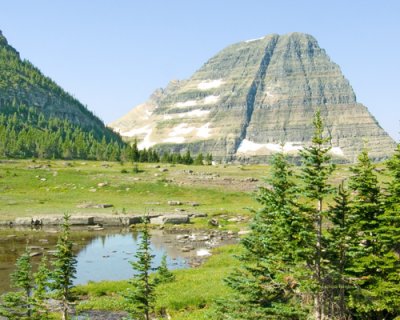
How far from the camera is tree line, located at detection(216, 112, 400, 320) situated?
18.5 metres

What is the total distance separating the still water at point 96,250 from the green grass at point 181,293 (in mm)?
4147

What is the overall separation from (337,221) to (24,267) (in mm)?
16684

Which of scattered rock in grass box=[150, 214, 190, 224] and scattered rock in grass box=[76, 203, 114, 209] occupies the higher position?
scattered rock in grass box=[76, 203, 114, 209]

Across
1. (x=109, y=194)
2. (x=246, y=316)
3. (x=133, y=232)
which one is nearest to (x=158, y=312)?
(x=246, y=316)

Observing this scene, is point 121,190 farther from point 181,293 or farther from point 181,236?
point 181,293

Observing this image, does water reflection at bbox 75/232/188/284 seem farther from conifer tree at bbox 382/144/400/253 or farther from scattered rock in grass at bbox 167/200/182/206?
scattered rock in grass at bbox 167/200/182/206

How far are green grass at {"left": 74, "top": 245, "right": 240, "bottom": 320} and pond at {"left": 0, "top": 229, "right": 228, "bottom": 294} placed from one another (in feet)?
13.1

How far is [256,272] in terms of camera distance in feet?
69.6

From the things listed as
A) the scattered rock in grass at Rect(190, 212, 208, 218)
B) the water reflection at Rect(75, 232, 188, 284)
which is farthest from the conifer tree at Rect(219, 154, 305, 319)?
the scattered rock in grass at Rect(190, 212, 208, 218)

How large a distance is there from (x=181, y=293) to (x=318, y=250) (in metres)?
16.4

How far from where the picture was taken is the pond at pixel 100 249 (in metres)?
42.8

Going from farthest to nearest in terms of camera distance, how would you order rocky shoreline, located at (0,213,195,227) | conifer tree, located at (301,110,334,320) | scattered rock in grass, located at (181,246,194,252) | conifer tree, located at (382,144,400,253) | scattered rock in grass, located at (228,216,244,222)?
1. scattered rock in grass, located at (228,216,244,222)
2. rocky shoreline, located at (0,213,195,227)
3. scattered rock in grass, located at (181,246,194,252)
4. conifer tree, located at (382,144,400,253)
5. conifer tree, located at (301,110,334,320)

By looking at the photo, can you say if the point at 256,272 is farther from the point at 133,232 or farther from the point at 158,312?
the point at 133,232

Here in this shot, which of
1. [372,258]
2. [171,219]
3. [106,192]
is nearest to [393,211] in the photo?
[372,258]
